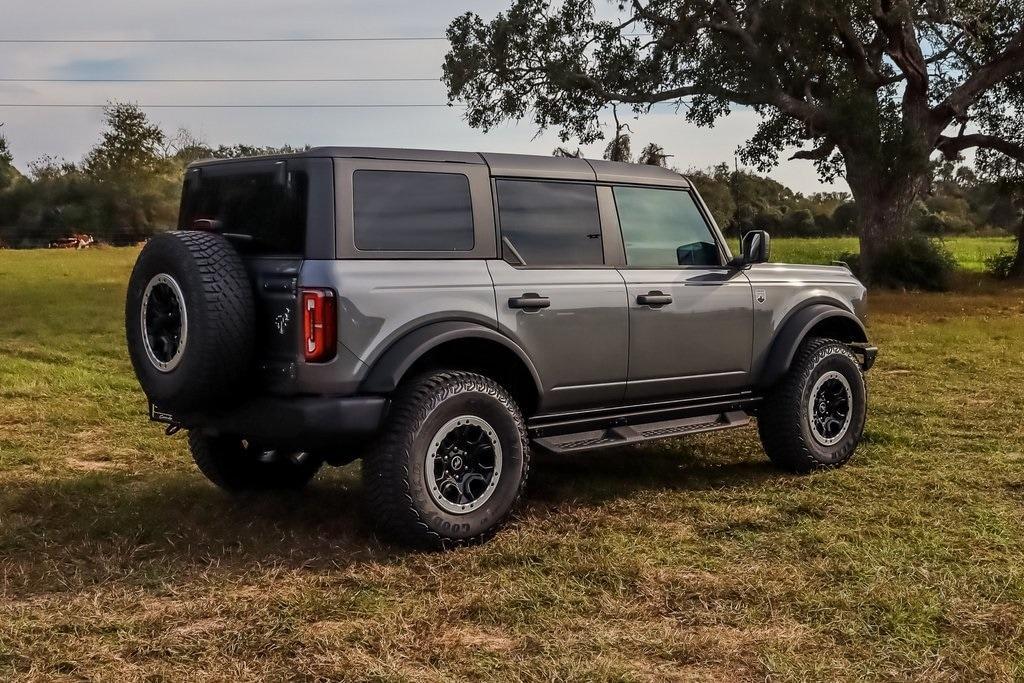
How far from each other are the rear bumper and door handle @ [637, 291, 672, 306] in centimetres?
166

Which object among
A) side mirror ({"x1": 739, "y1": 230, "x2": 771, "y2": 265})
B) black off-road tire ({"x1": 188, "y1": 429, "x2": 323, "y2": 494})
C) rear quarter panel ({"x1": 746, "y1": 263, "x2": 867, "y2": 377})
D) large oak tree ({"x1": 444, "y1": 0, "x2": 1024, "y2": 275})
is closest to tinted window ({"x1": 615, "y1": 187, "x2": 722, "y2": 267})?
side mirror ({"x1": 739, "y1": 230, "x2": 771, "y2": 265})

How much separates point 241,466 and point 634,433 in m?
2.20

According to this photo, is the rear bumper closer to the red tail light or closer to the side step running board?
the red tail light

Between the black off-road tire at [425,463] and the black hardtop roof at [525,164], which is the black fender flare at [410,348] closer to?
the black off-road tire at [425,463]

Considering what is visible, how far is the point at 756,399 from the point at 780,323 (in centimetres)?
50

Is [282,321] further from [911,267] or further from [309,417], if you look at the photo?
[911,267]

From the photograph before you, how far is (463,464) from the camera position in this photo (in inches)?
193

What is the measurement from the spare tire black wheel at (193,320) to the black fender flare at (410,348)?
0.57 metres

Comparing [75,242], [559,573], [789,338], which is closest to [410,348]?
[559,573]

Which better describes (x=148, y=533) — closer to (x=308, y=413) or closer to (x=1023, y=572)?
(x=308, y=413)

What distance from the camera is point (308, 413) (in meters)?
4.48

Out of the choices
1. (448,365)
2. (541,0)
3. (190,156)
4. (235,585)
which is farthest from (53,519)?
(190,156)

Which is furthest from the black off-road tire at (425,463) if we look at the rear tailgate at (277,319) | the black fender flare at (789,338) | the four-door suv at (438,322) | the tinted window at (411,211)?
the black fender flare at (789,338)

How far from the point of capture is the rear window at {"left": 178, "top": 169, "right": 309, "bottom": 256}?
4.69 meters
